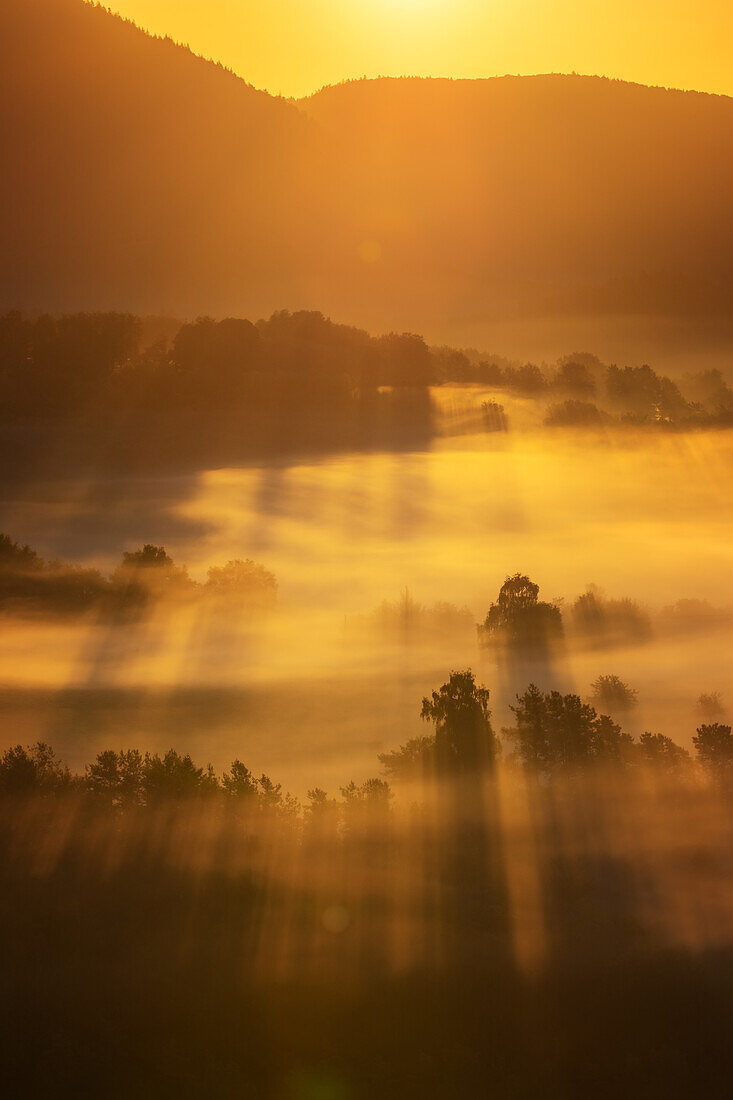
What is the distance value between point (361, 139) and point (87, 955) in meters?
130

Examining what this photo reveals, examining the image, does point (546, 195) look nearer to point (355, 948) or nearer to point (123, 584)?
point (123, 584)

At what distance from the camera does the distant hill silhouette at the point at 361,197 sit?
11538 centimetres

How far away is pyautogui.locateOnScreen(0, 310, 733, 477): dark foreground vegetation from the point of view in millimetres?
70812

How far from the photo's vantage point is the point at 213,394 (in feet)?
233

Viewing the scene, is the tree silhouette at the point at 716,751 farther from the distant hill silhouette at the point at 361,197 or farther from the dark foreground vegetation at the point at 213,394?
the distant hill silhouette at the point at 361,197

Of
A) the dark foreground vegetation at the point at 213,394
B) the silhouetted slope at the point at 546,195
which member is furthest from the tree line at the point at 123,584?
the silhouetted slope at the point at 546,195

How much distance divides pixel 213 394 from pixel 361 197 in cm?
8185

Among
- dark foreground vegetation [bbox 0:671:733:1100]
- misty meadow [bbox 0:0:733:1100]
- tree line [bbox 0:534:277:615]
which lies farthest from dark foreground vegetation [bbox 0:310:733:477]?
dark foreground vegetation [bbox 0:671:733:1100]

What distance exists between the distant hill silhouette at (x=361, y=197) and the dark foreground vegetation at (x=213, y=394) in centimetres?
3412

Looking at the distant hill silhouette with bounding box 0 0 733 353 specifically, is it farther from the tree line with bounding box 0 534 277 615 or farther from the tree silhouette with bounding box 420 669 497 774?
the tree silhouette with bounding box 420 669 497 774

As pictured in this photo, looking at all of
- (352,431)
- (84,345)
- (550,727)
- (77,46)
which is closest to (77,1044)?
(550,727)

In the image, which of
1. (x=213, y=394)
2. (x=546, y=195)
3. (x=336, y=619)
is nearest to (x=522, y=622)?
(x=336, y=619)

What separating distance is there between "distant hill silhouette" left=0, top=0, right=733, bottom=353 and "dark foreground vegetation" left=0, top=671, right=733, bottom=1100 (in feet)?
288

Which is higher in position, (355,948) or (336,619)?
(336,619)
